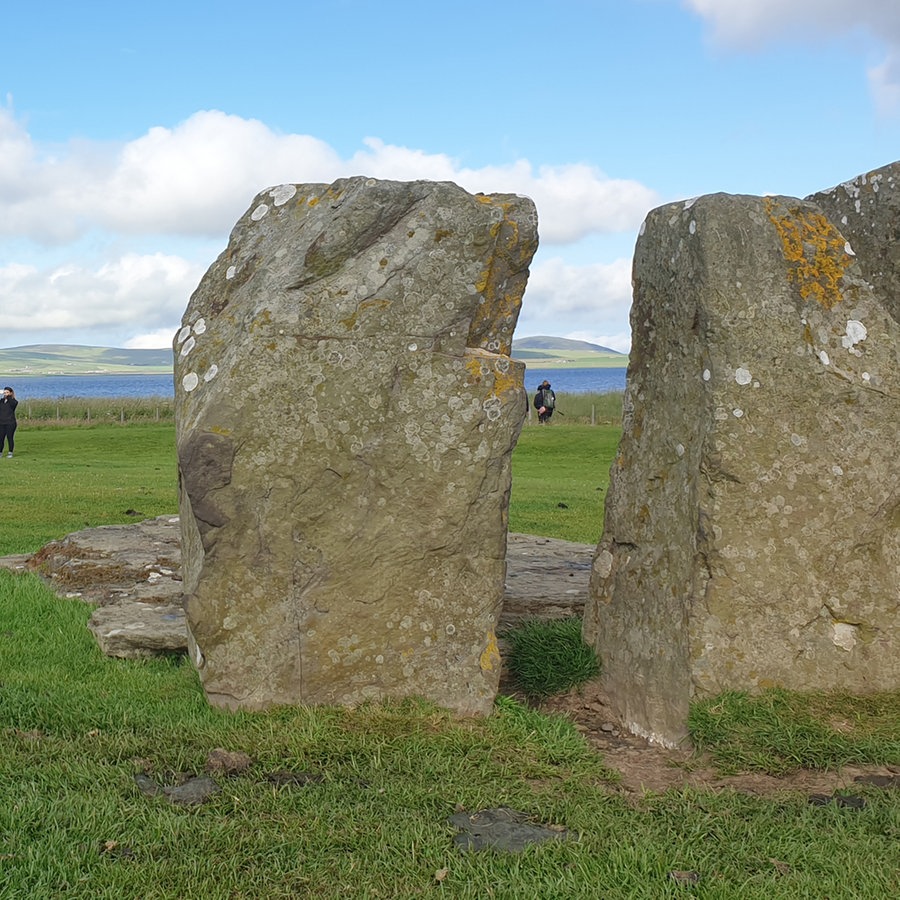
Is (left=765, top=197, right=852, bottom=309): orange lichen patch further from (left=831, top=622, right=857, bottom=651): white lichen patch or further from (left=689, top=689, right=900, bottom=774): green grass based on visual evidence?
(left=689, top=689, right=900, bottom=774): green grass

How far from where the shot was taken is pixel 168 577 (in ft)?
33.0

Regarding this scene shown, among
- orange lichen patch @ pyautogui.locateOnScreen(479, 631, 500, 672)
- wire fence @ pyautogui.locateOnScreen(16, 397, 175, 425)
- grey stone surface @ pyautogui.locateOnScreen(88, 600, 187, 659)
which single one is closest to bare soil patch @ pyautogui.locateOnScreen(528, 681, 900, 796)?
orange lichen patch @ pyautogui.locateOnScreen(479, 631, 500, 672)

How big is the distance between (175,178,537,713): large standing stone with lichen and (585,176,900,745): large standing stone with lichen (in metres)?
1.18

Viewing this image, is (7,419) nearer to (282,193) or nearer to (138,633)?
(138,633)

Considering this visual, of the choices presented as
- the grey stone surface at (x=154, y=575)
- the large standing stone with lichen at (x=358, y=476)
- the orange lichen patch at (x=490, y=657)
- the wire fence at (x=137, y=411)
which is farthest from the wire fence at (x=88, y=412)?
the orange lichen patch at (x=490, y=657)

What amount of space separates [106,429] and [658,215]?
37600 mm

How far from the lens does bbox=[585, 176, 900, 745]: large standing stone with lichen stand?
6625 millimetres


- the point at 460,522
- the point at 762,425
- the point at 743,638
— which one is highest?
the point at 762,425

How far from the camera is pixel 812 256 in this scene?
6.84 meters

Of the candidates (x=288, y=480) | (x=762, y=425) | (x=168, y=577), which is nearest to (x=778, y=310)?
(x=762, y=425)

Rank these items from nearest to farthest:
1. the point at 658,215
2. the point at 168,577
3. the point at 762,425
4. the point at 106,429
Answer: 1. the point at 762,425
2. the point at 658,215
3. the point at 168,577
4. the point at 106,429

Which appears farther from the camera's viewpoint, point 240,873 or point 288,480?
point 288,480

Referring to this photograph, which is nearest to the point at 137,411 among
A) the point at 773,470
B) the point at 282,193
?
the point at 282,193

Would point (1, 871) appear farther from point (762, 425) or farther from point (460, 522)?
point (762, 425)
